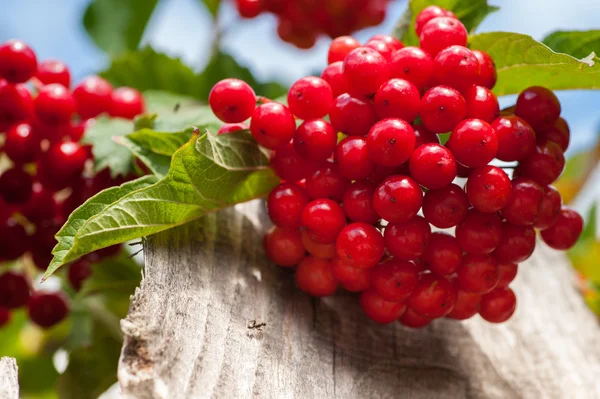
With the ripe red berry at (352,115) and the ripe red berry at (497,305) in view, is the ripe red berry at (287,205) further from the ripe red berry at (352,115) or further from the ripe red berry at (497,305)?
the ripe red berry at (497,305)

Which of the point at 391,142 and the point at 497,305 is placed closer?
the point at 391,142

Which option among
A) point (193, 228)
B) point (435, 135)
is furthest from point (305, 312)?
point (435, 135)

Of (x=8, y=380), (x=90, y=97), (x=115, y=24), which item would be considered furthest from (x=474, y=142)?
(x=115, y=24)

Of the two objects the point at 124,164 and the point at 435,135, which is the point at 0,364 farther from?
the point at 435,135

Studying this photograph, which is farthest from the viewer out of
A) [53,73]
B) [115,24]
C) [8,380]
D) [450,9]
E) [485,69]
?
[115,24]

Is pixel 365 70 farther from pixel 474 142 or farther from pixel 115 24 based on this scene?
pixel 115 24

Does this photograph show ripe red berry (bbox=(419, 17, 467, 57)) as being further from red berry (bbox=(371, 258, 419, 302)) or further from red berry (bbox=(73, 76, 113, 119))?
red berry (bbox=(73, 76, 113, 119))
